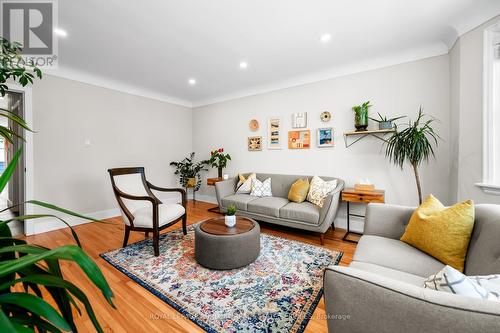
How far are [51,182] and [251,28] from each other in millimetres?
3761

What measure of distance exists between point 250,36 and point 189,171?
341 cm

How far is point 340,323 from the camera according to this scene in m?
0.83

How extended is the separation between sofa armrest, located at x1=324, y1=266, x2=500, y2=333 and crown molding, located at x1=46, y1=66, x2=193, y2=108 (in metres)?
4.59

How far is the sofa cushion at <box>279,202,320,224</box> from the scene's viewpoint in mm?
2814

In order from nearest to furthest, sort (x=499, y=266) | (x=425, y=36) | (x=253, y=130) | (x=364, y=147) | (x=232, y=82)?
(x=499, y=266), (x=425, y=36), (x=364, y=147), (x=232, y=82), (x=253, y=130)

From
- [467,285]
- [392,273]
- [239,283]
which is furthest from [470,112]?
[239,283]

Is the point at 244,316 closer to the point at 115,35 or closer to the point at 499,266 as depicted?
the point at 499,266

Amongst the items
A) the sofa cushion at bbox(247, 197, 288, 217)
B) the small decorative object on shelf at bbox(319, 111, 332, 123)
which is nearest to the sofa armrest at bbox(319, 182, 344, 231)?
the sofa cushion at bbox(247, 197, 288, 217)

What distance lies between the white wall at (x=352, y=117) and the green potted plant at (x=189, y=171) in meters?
0.97

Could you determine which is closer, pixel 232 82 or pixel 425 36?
pixel 425 36

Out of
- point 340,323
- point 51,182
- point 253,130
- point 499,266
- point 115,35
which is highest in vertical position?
point 115,35

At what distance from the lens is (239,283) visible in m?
1.92

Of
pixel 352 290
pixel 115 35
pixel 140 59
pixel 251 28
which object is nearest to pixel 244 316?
pixel 352 290

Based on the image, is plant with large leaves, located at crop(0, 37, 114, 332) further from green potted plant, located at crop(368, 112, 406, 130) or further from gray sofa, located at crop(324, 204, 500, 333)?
green potted plant, located at crop(368, 112, 406, 130)
